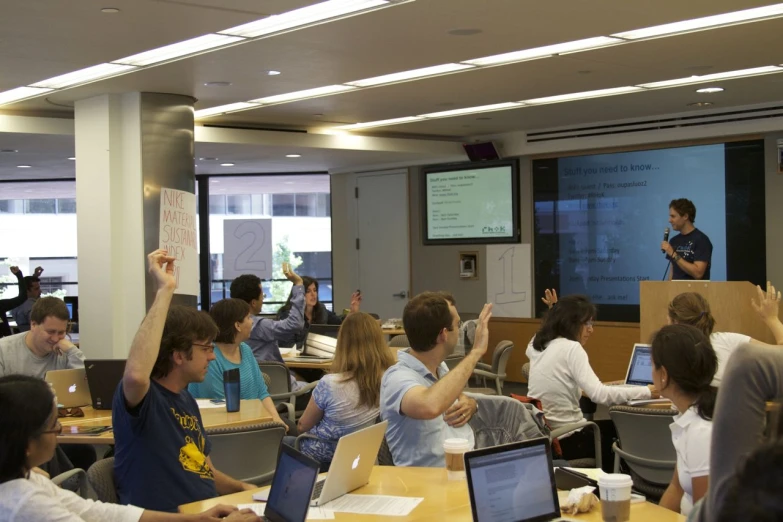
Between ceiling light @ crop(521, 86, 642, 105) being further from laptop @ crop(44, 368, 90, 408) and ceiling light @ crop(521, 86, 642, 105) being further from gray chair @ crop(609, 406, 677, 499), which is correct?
laptop @ crop(44, 368, 90, 408)

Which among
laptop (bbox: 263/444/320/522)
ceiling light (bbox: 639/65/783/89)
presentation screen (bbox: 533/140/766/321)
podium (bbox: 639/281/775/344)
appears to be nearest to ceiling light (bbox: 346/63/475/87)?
ceiling light (bbox: 639/65/783/89)

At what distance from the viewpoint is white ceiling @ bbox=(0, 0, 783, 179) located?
5.64 m

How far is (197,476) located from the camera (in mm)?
3561

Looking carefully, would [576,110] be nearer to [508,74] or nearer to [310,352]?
[508,74]

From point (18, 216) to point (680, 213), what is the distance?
40.0ft

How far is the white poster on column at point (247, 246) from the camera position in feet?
50.5

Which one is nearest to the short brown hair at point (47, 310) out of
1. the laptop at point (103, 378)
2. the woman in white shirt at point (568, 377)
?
the laptop at point (103, 378)

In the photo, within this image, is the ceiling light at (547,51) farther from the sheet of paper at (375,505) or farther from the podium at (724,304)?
the sheet of paper at (375,505)

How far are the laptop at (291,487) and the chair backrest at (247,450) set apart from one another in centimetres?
145

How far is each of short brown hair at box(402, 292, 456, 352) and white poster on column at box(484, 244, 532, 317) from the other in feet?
27.2

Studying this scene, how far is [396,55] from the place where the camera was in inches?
274

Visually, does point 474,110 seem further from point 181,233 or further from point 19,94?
point 19,94

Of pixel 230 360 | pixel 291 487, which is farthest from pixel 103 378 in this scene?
pixel 291 487

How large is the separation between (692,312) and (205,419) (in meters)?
3.01
